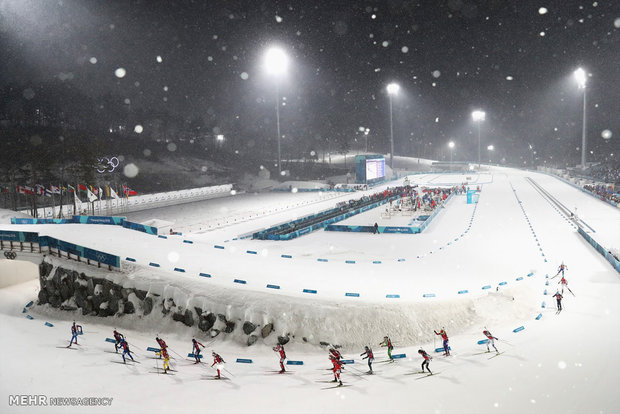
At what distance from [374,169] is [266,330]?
63.5 metres

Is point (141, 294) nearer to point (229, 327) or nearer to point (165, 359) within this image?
point (229, 327)

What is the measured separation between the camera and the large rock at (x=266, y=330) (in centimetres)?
1723

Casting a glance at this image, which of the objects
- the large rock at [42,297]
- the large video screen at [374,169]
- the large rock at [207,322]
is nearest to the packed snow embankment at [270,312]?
the large rock at [207,322]

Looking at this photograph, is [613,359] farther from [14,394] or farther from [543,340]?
[14,394]

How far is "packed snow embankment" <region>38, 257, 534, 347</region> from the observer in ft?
55.4

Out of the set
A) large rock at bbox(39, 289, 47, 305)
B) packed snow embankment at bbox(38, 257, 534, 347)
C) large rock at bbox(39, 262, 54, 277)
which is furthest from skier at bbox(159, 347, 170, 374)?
large rock at bbox(39, 262, 54, 277)

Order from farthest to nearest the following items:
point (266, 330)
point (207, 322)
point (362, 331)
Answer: point (207, 322)
point (266, 330)
point (362, 331)

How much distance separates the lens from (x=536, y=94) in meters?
156

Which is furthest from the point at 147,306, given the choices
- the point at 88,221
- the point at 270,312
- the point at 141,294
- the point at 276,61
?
the point at 276,61

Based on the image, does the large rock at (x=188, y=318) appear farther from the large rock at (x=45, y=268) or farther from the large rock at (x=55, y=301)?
the large rock at (x=45, y=268)

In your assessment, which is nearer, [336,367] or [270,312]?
[336,367]

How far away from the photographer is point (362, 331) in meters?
16.8

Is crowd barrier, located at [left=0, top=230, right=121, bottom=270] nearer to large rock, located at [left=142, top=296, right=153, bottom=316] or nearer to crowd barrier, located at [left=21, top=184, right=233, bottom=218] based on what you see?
large rock, located at [left=142, top=296, right=153, bottom=316]

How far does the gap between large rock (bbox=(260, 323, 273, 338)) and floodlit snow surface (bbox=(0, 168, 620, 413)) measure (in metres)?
0.20
